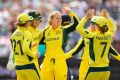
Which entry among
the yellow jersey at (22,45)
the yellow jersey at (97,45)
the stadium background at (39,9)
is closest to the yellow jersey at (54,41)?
the yellow jersey at (97,45)

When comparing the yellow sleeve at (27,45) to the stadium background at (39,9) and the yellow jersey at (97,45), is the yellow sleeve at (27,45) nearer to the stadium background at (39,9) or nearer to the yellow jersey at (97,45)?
the yellow jersey at (97,45)

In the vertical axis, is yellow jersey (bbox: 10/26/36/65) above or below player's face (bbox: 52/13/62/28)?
below

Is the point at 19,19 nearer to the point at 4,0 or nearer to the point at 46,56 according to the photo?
the point at 46,56

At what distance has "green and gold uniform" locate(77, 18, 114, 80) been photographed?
49.9 feet

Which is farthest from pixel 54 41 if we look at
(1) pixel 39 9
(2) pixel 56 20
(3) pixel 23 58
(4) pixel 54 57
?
(1) pixel 39 9

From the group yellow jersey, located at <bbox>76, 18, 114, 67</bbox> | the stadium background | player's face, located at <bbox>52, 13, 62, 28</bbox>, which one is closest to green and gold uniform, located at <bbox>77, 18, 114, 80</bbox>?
yellow jersey, located at <bbox>76, 18, 114, 67</bbox>

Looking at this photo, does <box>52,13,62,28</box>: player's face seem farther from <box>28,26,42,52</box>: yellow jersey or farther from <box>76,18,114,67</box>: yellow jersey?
<box>76,18,114,67</box>: yellow jersey

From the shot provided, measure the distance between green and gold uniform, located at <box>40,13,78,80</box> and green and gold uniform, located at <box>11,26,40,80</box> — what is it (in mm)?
559

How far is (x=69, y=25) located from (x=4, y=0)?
23.6 ft

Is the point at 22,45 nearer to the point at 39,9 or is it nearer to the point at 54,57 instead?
the point at 54,57

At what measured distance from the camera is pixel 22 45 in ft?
48.9

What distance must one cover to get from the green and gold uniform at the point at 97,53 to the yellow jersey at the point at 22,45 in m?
1.11

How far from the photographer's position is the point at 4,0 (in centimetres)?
2291

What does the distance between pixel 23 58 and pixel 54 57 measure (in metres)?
0.87
